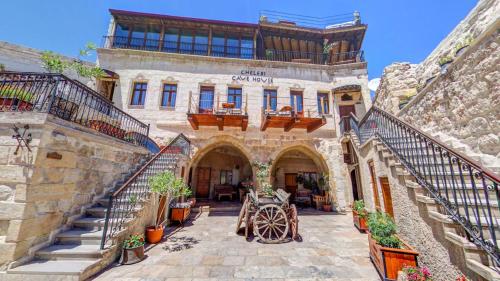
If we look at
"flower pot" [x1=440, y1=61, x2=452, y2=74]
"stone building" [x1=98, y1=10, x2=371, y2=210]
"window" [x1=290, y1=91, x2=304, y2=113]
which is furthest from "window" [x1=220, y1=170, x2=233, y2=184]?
"flower pot" [x1=440, y1=61, x2=452, y2=74]

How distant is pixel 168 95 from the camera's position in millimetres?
10578

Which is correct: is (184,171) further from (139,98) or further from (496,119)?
(496,119)

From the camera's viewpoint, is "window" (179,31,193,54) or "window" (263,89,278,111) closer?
"window" (263,89,278,111)

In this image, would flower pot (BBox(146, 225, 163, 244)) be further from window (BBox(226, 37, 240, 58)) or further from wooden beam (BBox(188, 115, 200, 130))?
window (BBox(226, 37, 240, 58))

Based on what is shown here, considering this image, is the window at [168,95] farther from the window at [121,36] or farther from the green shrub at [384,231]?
the green shrub at [384,231]

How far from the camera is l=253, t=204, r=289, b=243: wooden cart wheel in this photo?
5.16 metres

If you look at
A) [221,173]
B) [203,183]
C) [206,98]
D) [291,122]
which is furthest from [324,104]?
[203,183]

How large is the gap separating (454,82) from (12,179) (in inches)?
403

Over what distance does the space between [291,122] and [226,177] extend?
7317mm

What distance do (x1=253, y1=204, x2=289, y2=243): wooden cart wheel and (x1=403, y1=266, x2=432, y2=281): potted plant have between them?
2698mm

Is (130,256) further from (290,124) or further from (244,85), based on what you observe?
(244,85)

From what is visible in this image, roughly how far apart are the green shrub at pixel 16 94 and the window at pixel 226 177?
36.0ft

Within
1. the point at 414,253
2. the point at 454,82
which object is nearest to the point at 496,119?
the point at 454,82

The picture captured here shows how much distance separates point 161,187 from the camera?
492 centimetres
